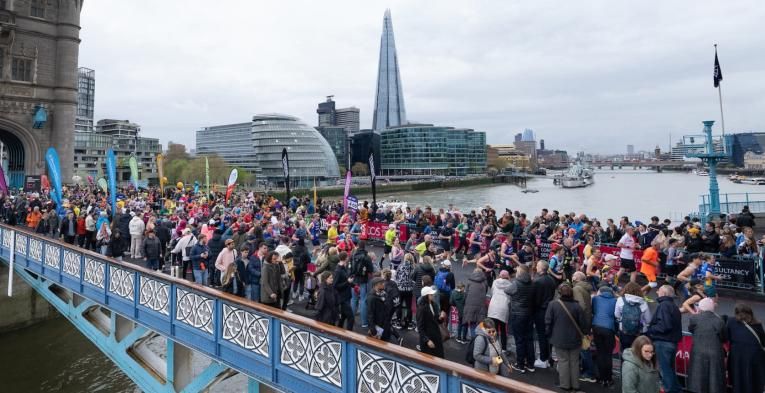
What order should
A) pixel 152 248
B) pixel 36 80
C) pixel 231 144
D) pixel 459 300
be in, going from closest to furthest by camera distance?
pixel 459 300
pixel 152 248
pixel 36 80
pixel 231 144

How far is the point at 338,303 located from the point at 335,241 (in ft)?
14.6

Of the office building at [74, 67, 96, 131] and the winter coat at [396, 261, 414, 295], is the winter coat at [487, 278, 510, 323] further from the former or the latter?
the office building at [74, 67, 96, 131]

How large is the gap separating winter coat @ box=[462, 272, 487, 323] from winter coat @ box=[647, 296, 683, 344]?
98.5 inches

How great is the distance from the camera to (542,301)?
23.7 feet

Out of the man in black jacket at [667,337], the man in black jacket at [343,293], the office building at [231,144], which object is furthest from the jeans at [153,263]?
the office building at [231,144]

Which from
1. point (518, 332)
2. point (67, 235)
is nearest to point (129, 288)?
point (518, 332)

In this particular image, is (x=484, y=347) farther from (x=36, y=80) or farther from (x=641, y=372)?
A: (x=36, y=80)

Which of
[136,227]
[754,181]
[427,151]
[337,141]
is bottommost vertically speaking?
[136,227]

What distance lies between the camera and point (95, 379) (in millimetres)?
15047

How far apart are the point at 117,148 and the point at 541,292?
153 m

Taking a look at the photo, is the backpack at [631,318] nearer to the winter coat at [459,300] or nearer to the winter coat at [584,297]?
the winter coat at [584,297]

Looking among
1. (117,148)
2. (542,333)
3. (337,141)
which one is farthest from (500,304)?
(337,141)

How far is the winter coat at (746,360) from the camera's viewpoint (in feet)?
18.2

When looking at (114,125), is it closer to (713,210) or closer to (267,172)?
(267,172)
